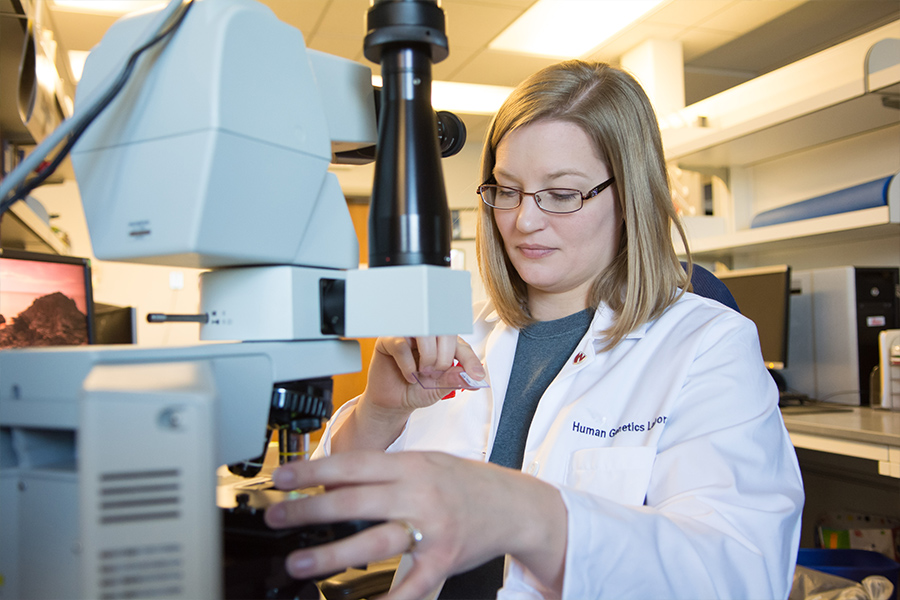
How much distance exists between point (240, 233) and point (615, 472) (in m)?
0.59

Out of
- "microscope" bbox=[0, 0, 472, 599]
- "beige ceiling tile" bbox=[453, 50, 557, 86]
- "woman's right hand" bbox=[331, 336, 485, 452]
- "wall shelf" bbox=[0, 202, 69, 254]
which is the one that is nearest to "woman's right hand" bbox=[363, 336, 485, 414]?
"woman's right hand" bbox=[331, 336, 485, 452]

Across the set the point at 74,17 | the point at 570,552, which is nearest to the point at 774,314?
the point at 570,552

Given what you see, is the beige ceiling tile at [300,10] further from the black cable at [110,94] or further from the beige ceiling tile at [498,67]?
the black cable at [110,94]

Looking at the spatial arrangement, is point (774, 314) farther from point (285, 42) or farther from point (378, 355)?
point (285, 42)

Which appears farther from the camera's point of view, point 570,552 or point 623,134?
point 623,134

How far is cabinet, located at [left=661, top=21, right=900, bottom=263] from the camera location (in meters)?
2.10

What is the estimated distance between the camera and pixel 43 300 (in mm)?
1287

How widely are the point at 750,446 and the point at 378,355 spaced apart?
0.52 meters

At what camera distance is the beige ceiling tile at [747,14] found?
10.2 ft

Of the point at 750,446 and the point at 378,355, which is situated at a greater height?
the point at 378,355

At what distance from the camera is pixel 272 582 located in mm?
463

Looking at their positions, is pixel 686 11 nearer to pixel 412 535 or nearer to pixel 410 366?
pixel 410 366

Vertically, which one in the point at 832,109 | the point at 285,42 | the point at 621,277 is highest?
the point at 832,109

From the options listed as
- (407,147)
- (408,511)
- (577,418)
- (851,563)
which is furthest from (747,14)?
(408,511)
